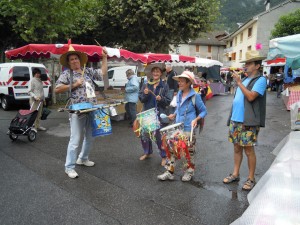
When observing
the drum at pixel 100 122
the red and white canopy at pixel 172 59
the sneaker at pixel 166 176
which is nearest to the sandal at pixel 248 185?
the sneaker at pixel 166 176

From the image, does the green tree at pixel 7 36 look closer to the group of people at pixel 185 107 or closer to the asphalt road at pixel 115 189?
the asphalt road at pixel 115 189

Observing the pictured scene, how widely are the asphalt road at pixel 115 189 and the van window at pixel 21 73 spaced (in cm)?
551

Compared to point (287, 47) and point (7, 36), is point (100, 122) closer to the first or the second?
point (287, 47)

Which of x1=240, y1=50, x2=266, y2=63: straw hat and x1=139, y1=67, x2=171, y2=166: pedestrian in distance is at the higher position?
x1=240, y1=50, x2=266, y2=63: straw hat

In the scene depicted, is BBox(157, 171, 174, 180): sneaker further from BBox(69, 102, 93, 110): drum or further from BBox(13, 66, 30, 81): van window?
BBox(13, 66, 30, 81): van window

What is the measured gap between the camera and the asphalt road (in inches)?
130

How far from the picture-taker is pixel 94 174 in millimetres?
4602

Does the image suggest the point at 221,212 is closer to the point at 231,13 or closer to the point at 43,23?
the point at 43,23

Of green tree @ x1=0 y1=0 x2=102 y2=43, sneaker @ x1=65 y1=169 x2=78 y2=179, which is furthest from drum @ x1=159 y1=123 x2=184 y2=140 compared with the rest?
green tree @ x1=0 y1=0 x2=102 y2=43

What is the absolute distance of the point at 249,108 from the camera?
3.79 meters

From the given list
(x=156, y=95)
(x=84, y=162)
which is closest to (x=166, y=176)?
(x=156, y=95)

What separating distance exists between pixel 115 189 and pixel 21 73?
9.10m

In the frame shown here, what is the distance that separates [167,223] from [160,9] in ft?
49.5

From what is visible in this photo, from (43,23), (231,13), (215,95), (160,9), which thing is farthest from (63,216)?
(231,13)
